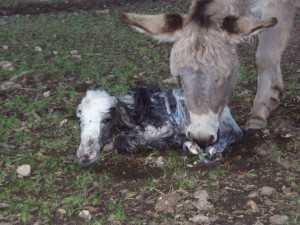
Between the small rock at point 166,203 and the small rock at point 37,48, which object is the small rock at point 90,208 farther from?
the small rock at point 37,48

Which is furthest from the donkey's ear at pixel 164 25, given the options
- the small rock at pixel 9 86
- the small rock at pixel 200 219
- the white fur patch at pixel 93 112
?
the small rock at pixel 9 86

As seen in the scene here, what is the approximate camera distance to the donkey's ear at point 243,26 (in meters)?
3.46

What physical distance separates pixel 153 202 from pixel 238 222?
0.65 meters

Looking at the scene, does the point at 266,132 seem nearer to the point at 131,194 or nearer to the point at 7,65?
the point at 131,194

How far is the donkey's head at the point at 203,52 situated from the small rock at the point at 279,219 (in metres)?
0.76

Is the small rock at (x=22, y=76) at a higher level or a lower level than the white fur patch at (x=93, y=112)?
lower

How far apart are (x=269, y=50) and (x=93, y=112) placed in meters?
1.99

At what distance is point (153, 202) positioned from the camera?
3367 millimetres

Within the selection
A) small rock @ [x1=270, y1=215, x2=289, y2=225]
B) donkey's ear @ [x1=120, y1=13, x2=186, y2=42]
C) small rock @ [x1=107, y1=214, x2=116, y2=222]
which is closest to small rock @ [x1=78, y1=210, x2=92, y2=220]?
small rock @ [x1=107, y1=214, x2=116, y2=222]

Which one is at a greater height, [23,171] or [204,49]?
[204,49]

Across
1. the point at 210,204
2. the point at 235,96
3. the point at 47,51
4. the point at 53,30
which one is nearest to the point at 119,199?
the point at 210,204

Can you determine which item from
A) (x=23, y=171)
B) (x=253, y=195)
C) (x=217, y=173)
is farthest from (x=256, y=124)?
(x=23, y=171)

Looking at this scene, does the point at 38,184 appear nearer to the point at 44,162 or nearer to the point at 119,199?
the point at 44,162

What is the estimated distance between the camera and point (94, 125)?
3826 mm
